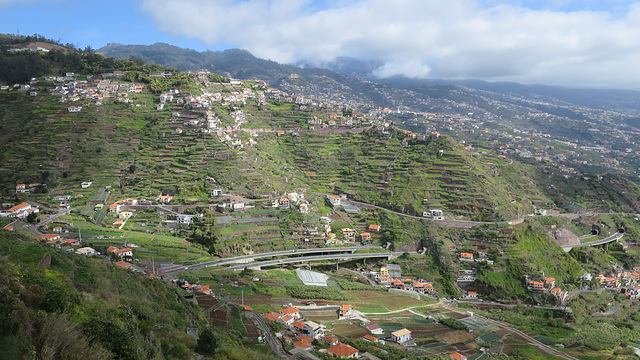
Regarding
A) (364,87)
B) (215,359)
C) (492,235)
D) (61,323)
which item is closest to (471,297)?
(492,235)

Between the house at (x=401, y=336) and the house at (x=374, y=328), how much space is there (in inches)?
31.2

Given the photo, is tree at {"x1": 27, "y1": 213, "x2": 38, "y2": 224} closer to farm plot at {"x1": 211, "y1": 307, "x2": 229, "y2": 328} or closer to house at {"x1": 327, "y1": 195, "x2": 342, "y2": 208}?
farm plot at {"x1": 211, "y1": 307, "x2": 229, "y2": 328}

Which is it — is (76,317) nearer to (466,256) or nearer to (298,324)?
(298,324)

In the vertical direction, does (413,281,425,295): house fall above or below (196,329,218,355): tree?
below

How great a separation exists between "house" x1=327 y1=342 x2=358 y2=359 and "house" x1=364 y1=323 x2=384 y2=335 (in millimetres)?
4396

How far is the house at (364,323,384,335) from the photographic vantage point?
23438 mm

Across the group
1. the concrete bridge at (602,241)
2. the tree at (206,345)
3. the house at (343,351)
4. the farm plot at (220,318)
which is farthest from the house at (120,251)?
the concrete bridge at (602,241)

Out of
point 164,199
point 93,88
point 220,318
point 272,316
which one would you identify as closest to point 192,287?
point 220,318

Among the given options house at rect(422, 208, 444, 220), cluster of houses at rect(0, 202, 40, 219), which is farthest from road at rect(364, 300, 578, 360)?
cluster of houses at rect(0, 202, 40, 219)

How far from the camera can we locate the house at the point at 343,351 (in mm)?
18891

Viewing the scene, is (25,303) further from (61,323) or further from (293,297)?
(293,297)

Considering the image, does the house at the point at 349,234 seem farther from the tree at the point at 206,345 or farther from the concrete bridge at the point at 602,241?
the tree at the point at 206,345

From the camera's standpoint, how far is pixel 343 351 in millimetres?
19031

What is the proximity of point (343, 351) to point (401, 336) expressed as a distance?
5437 mm
